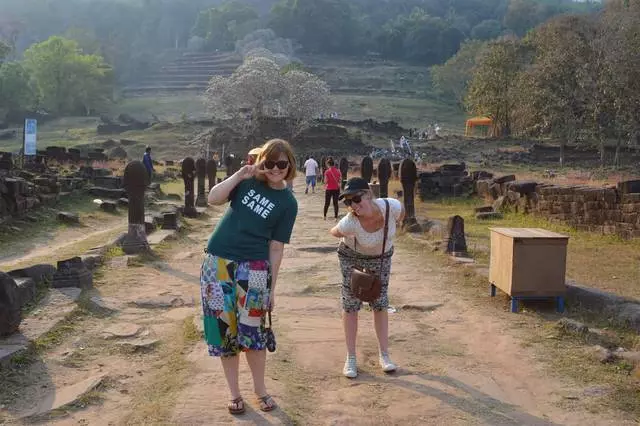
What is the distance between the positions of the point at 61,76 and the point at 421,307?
71.5 meters

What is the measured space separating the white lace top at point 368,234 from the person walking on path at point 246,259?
A: 0.75 m

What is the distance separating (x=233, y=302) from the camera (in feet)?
12.0

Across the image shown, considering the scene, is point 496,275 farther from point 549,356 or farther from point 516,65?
point 516,65

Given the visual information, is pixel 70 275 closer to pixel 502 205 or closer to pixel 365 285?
pixel 365 285

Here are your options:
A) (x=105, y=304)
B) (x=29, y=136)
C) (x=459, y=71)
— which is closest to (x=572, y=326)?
(x=105, y=304)

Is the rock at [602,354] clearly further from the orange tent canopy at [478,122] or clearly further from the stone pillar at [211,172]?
the orange tent canopy at [478,122]

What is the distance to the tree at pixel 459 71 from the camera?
2867 inches

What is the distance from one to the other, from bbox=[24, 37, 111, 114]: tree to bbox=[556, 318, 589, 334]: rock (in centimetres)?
7240

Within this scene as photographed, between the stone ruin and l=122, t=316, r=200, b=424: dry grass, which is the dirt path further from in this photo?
the stone ruin

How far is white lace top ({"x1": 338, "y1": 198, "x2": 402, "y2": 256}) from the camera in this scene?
439 centimetres

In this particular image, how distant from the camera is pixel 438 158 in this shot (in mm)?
40562

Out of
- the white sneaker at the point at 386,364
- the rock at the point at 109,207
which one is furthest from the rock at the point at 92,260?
the rock at the point at 109,207

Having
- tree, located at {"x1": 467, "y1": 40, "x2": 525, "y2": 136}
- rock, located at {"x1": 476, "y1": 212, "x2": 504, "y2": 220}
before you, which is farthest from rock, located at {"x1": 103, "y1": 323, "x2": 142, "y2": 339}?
tree, located at {"x1": 467, "y1": 40, "x2": 525, "y2": 136}

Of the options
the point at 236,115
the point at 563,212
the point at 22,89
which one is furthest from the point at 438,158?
the point at 22,89
